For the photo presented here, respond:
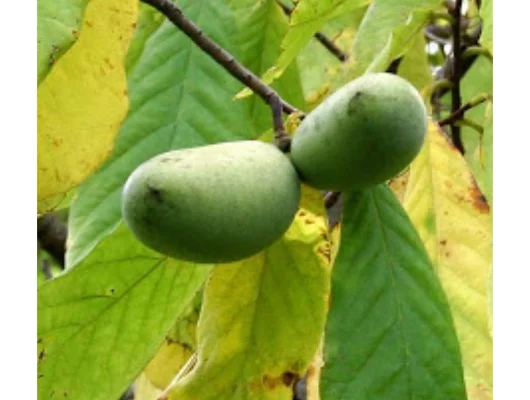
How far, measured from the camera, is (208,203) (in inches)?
28.5

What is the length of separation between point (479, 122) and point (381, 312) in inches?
34.5

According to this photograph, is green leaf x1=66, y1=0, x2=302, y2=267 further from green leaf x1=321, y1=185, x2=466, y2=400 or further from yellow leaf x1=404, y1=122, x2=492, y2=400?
green leaf x1=321, y1=185, x2=466, y2=400

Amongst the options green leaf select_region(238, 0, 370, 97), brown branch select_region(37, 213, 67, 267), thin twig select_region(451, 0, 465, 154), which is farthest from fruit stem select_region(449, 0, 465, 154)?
brown branch select_region(37, 213, 67, 267)

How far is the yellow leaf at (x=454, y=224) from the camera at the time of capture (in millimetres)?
1174

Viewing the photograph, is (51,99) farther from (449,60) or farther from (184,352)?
(449,60)

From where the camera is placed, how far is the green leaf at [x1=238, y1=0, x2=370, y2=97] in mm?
1025

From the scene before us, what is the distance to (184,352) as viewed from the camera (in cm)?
163

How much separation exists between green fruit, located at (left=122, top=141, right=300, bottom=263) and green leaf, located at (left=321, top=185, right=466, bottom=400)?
0.19 meters

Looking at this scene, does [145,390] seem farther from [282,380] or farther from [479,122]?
[479,122]

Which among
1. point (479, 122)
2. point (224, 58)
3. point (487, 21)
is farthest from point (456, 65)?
point (224, 58)

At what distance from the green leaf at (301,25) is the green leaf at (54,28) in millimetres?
211

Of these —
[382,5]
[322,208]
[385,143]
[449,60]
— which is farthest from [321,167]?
[449,60]

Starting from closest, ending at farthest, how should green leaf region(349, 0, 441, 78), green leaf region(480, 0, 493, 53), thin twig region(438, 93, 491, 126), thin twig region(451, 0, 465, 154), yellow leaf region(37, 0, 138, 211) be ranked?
yellow leaf region(37, 0, 138, 211) < green leaf region(480, 0, 493, 53) < green leaf region(349, 0, 441, 78) < thin twig region(451, 0, 465, 154) < thin twig region(438, 93, 491, 126)

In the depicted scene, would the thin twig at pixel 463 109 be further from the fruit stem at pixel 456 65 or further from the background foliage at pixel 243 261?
the background foliage at pixel 243 261
